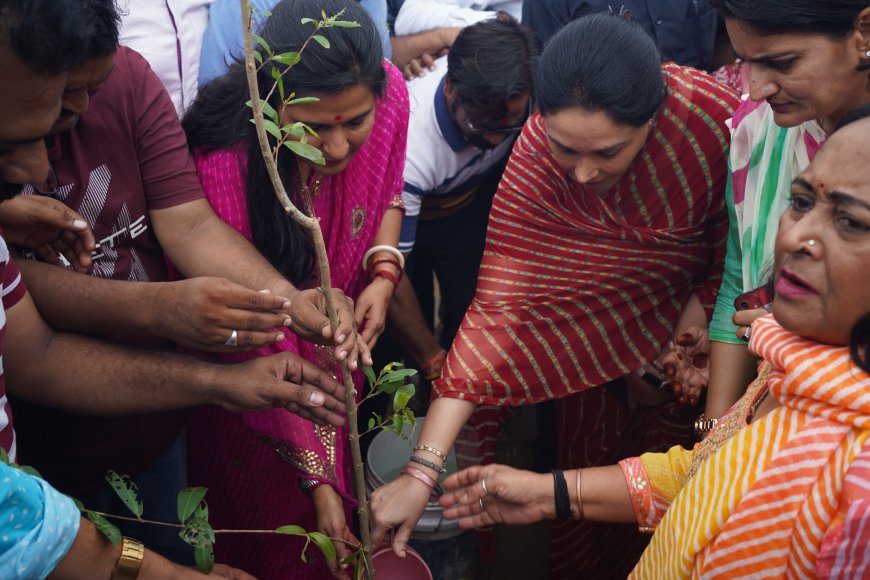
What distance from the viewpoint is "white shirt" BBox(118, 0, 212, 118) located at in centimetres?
246

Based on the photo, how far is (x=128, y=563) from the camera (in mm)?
1545

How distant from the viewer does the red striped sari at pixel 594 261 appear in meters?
2.41

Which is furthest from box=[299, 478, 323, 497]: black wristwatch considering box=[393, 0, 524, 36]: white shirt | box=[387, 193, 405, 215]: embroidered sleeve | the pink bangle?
box=[393, 0, 524, 36]: white shirt

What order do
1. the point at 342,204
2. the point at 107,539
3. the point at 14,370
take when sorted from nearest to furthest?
the point at 107,539, the point at 14,370, the point at 342,204

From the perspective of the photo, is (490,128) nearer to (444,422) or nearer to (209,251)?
(444,422)

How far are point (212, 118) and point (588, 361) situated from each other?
49.8 inches

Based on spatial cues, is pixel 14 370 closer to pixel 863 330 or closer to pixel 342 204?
pixel 342 204

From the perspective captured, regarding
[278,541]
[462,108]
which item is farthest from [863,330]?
[462,108]

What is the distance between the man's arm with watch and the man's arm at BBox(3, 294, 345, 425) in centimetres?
40

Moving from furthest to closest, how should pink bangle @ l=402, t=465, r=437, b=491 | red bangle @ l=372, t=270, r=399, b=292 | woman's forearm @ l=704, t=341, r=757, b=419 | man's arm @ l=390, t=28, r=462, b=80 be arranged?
1. man's arm @ l=390, t=28, r=462, b=80
2. red bangle @ l=372, t=270, r=399, b=292
3. woman's forearm @ l=704, t=341, r=757, b=419
4. pink bangle @ l=402, t=465, r=437, b=491

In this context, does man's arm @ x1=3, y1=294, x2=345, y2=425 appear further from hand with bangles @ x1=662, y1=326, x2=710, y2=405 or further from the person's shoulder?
the person's shoulder

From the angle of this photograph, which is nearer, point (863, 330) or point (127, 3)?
point (863, 330)

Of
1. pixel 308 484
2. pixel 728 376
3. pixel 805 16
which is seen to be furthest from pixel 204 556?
pixel 805 16

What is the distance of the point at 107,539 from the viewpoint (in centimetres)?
155
